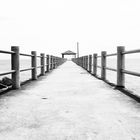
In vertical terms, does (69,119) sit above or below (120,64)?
below

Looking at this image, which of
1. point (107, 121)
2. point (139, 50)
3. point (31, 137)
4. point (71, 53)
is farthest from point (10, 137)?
point (71, 53)

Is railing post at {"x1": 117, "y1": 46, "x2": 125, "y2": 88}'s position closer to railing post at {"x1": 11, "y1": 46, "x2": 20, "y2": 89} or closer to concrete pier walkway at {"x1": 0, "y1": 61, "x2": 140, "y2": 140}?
concrete pier walkway at {"x1": 0, "y1": 61, "x2": 140, "y2": 140}

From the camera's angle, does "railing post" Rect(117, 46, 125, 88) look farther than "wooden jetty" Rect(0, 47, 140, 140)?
Yes

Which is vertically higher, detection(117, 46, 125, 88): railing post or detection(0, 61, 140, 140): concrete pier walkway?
detection(117, 46, 125, 88): railing post

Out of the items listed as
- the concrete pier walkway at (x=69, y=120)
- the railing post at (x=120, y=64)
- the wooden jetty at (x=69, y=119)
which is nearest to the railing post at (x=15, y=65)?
the wooden jetty at (x=69, y=119)

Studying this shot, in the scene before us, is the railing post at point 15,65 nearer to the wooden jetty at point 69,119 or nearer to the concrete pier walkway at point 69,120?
the wooden jetty at point 69,119

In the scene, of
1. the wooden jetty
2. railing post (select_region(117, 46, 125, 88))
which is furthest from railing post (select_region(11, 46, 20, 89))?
railing post (select_region(117, 46, 125, 88))

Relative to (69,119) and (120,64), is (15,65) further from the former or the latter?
(69,119)

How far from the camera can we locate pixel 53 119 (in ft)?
9.55

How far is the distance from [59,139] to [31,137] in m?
0.28

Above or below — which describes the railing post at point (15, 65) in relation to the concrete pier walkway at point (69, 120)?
above

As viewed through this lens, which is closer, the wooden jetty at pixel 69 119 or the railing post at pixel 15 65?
the wooden jetty at pixel 69 119

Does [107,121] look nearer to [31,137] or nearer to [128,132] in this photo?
[128,132]

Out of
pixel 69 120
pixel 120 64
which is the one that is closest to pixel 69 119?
pixel 69 120
